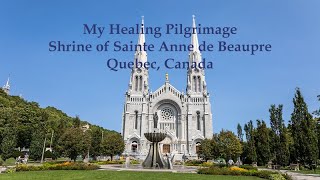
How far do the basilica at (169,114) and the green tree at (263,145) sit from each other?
22761mm

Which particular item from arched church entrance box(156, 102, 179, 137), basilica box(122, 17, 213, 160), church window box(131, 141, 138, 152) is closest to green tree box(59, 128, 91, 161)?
basilica box(122, 17, 213, 160)

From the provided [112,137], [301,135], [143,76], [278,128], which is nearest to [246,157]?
[278,128]

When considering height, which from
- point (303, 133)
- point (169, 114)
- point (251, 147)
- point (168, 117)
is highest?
point (169, 114)

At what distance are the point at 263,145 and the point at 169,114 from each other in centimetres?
3242

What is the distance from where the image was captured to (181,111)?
68625mm

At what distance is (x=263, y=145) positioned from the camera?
4025 cm

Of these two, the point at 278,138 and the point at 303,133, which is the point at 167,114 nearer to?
the point at 278,138

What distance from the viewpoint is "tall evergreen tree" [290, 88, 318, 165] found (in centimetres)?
2833

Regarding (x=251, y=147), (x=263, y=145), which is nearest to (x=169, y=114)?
(x=251, y=147)

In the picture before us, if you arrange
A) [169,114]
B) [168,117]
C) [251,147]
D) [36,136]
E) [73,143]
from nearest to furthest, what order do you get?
[73,143] < [251,147] < [36,136] < [168,117] < [169,114]

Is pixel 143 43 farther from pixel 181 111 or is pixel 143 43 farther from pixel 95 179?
pixel 95 179

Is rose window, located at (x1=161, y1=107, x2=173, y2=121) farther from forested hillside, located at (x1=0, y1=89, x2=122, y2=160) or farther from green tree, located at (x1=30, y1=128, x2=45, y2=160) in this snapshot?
green tree, located at (x1=30, y1=128, x2=45, y2=160)

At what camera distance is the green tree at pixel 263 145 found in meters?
40.1

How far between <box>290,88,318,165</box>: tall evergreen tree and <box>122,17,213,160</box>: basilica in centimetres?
3456
